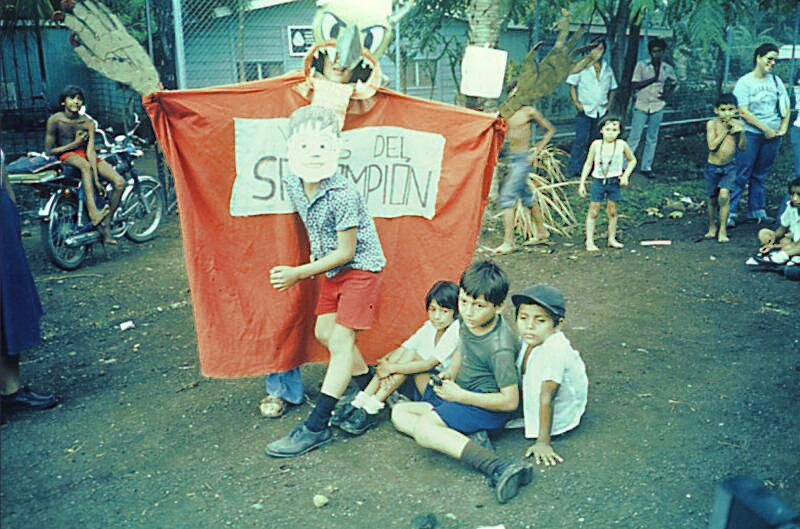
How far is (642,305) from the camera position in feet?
19.3

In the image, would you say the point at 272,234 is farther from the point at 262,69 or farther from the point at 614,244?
the point at 262,69

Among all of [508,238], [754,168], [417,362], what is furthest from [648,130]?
[417,362]

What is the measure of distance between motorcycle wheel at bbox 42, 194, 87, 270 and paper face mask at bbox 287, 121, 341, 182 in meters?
4.00

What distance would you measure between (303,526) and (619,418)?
177 centimetres

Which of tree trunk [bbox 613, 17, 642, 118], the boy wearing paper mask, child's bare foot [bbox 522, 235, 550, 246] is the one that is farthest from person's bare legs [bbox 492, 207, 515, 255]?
tree trunk [bbox 613, 17, 642, 118]

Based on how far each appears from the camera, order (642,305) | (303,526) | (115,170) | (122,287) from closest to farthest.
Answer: (303,526)
(642,305)
(122,287)
(115,170)

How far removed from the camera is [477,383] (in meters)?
3.76

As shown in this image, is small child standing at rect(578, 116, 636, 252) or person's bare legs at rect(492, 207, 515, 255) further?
person's bare legs at rect(492, 207, 515, 255)

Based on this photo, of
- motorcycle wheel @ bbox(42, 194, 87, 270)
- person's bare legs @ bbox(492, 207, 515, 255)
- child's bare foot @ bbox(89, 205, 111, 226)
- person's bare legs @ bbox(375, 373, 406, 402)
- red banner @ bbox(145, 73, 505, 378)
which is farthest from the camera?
person's bare legs @ bbox(492, 207, 515, 255)

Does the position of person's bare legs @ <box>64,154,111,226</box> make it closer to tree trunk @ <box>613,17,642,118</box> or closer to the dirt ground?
the dirt ground

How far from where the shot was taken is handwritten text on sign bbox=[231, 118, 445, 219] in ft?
13.1

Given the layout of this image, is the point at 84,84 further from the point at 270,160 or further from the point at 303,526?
the point at 303,526

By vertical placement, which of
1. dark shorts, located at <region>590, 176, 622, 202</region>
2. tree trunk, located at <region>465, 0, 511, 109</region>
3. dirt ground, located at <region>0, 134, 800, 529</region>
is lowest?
dirt ground, located at <region>0, 134, 800, 529</region>

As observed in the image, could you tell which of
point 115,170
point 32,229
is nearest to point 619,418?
point 115,170
